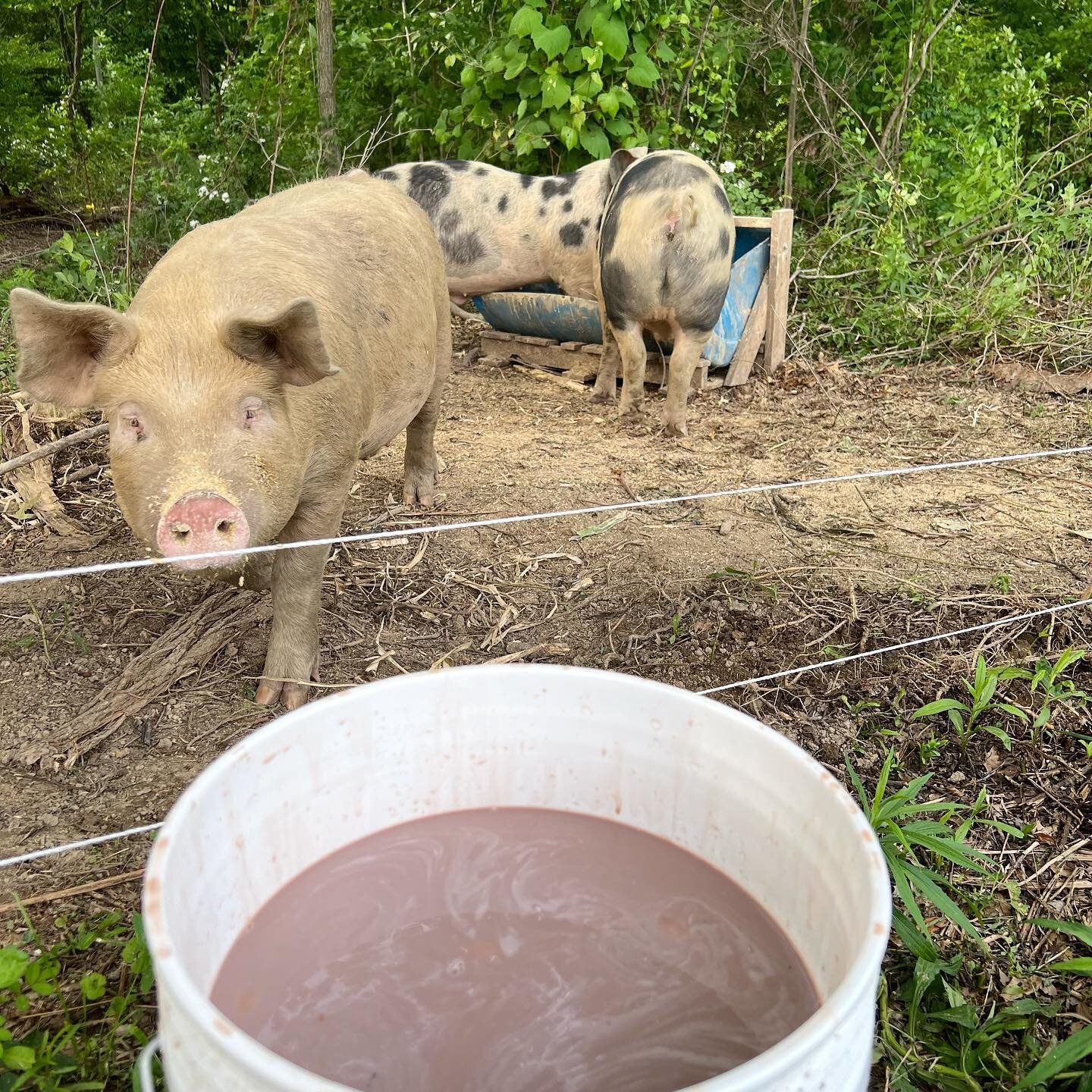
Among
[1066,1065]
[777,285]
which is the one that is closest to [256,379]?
[1066,1065]

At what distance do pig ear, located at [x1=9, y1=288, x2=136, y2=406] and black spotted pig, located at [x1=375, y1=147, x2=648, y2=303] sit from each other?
4.18 m

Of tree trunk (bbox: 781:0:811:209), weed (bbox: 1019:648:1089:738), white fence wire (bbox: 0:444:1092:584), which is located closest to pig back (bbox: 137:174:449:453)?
white fence wire (bbox: 0:444:1092:584)

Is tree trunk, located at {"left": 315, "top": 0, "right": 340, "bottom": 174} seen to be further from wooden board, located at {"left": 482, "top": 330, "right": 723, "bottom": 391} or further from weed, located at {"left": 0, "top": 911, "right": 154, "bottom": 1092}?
weed, located at {"left": 0, "top": 911, "right": 154, "bottom": 1092}

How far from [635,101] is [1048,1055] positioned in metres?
6.73

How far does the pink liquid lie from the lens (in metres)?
1.20

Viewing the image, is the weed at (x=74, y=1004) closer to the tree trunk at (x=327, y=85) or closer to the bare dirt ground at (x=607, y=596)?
the bare dirt ground at (x=607, y=596)

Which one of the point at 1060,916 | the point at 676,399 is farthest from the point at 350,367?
the point at 676,399

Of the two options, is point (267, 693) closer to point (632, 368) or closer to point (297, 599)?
point (297, 599)

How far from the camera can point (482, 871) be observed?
1499 millimetres

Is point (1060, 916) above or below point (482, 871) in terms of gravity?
below

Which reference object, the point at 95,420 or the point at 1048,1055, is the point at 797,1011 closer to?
the point at 1048,1055

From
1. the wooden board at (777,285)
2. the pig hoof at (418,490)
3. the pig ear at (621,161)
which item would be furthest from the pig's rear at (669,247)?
the pig hoof at (418,490)

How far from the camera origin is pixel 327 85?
748cm

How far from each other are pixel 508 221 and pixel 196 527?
466cm
